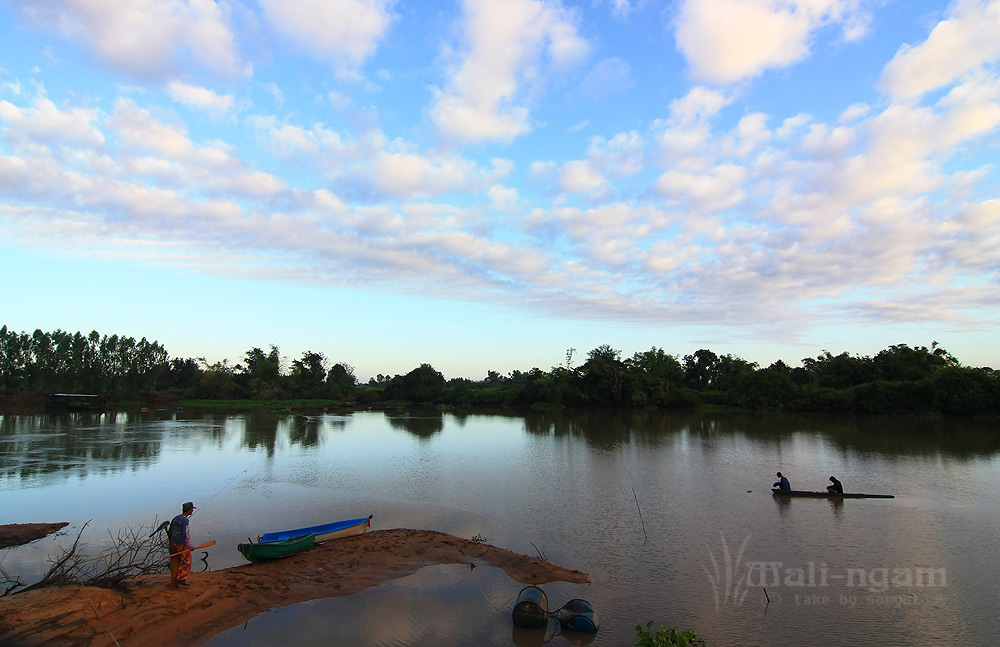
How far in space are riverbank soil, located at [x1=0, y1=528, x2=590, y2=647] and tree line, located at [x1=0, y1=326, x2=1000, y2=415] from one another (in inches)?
2224

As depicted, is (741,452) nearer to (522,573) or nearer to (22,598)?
(522,573)

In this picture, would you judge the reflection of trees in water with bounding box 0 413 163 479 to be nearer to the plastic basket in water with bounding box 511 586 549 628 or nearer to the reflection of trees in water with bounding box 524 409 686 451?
the plastic basket in water with bounding box 511 586 549 628

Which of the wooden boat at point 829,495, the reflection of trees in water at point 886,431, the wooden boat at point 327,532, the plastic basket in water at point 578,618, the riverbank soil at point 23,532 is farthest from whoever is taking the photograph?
the reflection of trees in water at point 886,431

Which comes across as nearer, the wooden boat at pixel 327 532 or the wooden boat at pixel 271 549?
the wooden boat at pixel 271 549

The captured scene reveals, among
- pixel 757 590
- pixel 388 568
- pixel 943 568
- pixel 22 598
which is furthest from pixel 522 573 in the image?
pixel 943 568

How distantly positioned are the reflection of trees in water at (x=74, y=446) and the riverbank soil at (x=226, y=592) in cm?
1773

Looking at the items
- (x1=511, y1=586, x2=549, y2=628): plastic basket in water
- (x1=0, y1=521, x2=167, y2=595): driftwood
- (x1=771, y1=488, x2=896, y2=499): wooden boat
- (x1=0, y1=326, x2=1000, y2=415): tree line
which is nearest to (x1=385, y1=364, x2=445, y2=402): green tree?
(x1=0, y1=326, x2=1000, y2=415): tree line

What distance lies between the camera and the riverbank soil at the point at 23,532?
1295 cm

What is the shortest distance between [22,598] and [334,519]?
8.11 meters

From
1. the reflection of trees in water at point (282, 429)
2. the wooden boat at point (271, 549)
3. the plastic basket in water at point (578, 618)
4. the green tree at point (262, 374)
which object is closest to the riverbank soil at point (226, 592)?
the wooden boat at point (271, 549)

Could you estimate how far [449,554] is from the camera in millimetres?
12461

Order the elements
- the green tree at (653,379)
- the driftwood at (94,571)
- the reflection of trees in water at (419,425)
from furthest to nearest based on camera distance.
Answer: the green tree at (653,379) < the reflection of trees in water at (419,425) < the driftwood at (94,571)

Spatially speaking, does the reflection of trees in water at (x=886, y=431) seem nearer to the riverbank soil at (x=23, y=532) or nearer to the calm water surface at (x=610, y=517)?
the calm water surface at (x=610, y=517)

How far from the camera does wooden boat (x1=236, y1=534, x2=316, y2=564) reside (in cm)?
1135
